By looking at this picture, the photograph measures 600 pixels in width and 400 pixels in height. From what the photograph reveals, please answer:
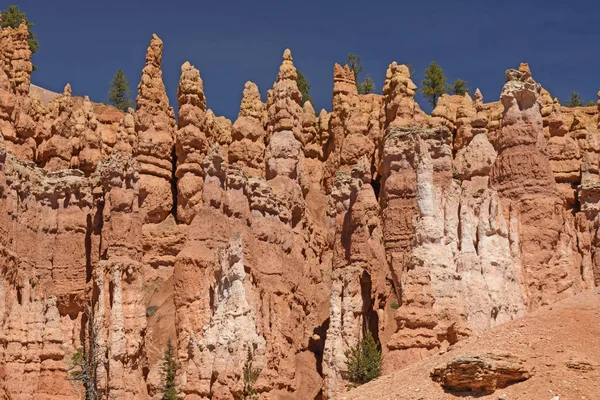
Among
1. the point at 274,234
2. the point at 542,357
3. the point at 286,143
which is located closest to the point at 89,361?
the point at 274,234

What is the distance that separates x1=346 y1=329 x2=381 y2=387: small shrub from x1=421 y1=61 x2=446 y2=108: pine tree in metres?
33.5

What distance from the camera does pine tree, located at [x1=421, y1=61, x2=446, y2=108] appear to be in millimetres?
76625

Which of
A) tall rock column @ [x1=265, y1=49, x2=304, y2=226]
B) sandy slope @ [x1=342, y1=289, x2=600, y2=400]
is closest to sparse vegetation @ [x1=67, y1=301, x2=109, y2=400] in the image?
tall rock column @ [x1=265, y1=49, x2=304, y2=226]

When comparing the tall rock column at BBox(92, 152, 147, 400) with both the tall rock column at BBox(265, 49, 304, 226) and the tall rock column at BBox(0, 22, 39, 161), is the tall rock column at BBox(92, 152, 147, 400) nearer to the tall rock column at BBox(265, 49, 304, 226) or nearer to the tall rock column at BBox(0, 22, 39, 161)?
the tall rock column at BBox(0, 22, 39, 161)

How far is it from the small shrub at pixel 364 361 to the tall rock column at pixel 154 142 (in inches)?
567

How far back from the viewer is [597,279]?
48000 mm

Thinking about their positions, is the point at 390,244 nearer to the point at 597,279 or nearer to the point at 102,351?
the point at 597,279

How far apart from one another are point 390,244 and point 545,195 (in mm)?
6657

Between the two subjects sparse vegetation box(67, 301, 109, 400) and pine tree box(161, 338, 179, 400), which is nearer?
sparse vegetation box(67, 301, 109, 400)

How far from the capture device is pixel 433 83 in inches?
3034

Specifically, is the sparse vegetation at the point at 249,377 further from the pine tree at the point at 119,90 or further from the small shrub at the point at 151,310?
the pine tree at the point at 119,90

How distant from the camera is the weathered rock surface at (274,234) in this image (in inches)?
1702

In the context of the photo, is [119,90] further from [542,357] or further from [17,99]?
[542,357]

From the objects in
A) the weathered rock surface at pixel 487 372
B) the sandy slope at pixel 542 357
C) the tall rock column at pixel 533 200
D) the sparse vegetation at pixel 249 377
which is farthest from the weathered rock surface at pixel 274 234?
the weathered rock surface at pixel 487 372
